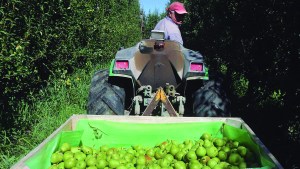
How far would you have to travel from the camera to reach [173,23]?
641 cm

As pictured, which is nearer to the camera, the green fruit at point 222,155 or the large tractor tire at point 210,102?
the green fruit at point 222,155

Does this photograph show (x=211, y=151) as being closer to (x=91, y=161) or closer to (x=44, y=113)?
(x=91, y=161)

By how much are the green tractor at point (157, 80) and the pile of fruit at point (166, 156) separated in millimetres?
1121

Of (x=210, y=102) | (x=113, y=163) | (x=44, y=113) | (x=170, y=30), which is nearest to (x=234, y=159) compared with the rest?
(x=113, y=163)

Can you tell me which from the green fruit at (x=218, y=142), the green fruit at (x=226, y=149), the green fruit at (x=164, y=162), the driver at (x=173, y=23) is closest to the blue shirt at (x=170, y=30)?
the driver at (x=173, y=23)

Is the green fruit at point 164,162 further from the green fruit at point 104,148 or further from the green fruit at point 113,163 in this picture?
the green fruit at point 104,148

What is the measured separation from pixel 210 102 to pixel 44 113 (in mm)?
3039

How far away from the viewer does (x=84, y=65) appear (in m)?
8.95

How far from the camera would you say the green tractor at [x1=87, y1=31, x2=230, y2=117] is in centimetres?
463

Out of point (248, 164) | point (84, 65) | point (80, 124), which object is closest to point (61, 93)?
point (84, 65)

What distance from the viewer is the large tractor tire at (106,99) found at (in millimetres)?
4723

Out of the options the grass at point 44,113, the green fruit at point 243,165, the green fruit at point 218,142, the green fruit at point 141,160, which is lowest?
the grass at point 44,113

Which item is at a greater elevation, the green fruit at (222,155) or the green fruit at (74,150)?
the green fruit at (74,150)

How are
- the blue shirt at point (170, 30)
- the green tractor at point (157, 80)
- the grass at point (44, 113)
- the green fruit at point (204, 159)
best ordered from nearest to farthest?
the green fruit at point (204, 159)
the green tractor at point (157, 80)
the grass at point (44, 113)
the blue shirt at point (170, 30)
